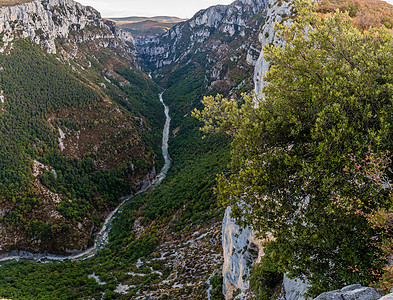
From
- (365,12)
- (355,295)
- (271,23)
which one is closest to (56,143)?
(271,23)

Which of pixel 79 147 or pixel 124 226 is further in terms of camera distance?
pixel 79 147

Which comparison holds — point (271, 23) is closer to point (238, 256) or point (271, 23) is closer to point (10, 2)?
point (238, 256)

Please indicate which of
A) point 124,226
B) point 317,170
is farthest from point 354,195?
Result: point 124,226

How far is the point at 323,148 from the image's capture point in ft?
22.8

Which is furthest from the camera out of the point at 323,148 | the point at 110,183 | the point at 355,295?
the point at 110,183

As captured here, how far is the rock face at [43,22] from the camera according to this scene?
10044cm

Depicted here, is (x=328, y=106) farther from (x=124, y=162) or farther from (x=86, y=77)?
(x=86, y=77)

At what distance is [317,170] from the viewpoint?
7.07 m

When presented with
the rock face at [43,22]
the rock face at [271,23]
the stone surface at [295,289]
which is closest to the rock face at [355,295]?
the stone surface at [295,289]

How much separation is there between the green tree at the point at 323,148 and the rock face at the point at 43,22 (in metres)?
120

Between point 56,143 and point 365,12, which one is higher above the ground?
point 365,12

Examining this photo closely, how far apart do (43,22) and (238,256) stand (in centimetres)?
15082

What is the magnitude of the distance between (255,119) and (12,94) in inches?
3783

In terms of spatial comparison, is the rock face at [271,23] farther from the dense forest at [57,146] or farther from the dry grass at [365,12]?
the dense forest at [57,146]
